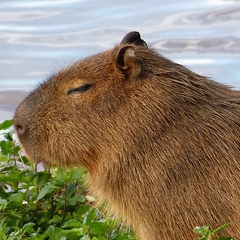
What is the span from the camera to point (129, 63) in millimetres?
5652

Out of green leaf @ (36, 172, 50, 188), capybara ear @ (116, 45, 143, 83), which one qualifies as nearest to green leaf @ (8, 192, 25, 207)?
green leaf @ (36, 172, 50, 188)

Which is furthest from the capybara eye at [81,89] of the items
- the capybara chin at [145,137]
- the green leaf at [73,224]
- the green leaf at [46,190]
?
the green leaf at [73,224]

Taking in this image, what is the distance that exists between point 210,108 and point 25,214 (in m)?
1.28

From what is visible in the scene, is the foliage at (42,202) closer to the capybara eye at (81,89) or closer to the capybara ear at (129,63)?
the capybara eye at (81,89)

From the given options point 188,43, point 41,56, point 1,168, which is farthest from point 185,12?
point 1,168

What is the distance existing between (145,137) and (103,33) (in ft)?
19.2

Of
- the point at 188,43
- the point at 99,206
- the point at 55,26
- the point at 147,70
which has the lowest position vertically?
the point at 99,206

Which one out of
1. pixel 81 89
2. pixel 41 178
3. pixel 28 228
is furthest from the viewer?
pixel 41 178

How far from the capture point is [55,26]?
11859 mm

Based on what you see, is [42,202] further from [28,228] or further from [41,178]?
[28,228]

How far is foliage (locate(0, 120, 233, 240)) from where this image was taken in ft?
19.3

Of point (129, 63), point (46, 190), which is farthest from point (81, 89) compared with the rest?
point (46, 190)

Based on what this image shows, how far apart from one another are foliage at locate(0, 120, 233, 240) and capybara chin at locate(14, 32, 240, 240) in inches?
7.1

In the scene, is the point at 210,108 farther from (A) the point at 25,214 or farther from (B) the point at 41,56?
(B) the point at 41,56
